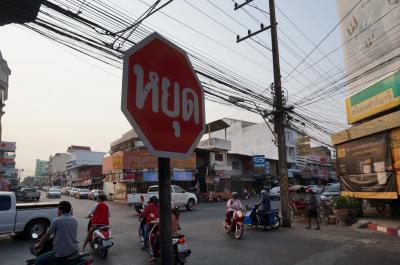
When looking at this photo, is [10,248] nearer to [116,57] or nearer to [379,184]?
[116,57]

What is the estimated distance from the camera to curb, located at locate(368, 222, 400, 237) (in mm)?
11309

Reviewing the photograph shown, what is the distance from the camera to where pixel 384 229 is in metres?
11.9

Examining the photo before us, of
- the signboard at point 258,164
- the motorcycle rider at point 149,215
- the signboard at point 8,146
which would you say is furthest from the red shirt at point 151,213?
the signboard at point 8,146

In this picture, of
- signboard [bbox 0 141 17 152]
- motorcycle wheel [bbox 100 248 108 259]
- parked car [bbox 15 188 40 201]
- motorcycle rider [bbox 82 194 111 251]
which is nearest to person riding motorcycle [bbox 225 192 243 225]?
motorcycle rider [bbox 82 194 111 251]

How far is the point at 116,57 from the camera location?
832cm

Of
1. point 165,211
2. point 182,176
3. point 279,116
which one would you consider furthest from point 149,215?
point 182,176

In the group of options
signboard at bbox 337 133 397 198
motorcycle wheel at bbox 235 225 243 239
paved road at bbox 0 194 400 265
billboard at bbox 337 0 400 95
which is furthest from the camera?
billboard at bbox 337 0 400 95

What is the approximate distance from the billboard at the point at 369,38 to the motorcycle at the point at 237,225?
15.4 meters

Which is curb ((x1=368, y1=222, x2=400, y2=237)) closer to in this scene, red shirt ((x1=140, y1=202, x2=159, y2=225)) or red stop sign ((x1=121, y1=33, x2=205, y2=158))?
red shirt ((x1=140, y1=202, x2=159, y2=225))

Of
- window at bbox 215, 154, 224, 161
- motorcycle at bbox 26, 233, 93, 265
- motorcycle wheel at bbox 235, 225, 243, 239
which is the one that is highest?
window at bbox 215, 154, 224, 161

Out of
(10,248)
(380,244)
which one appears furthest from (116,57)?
(380,244)

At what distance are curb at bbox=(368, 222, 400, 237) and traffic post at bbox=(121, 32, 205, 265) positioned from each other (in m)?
12.0

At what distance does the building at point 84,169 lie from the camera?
53753 millimetres

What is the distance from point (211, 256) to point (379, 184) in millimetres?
9748
